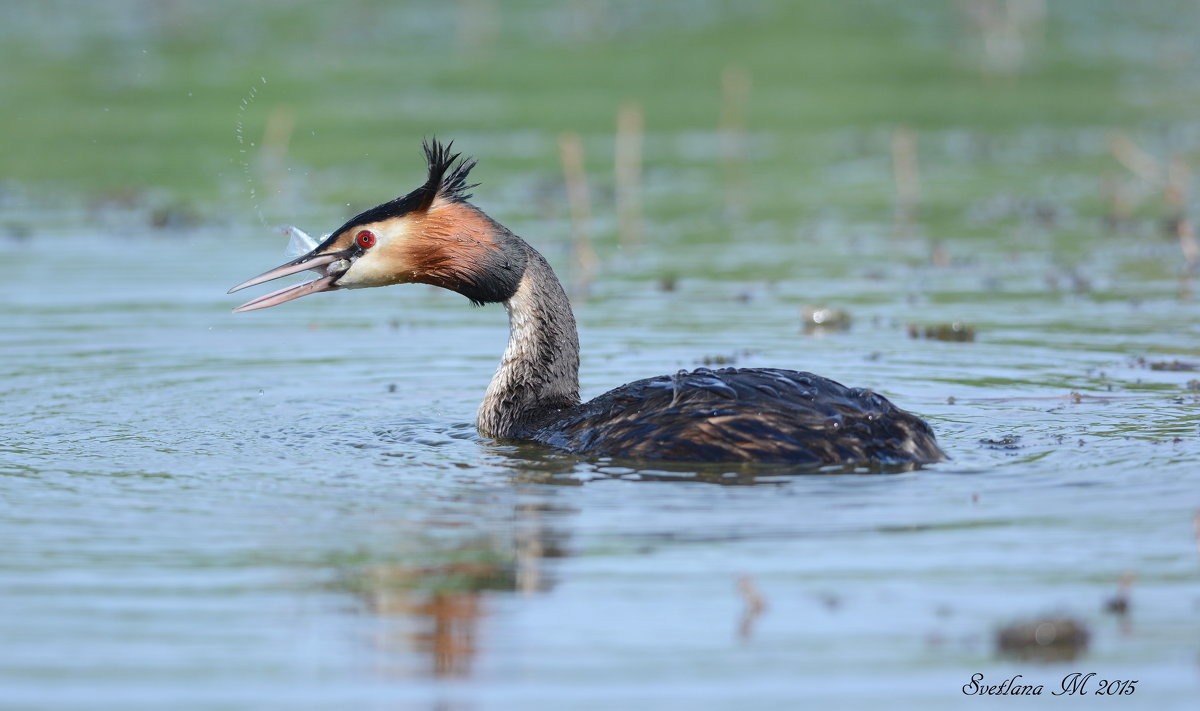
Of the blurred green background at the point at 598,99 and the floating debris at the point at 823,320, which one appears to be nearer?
the floating debris at the point at 823,320

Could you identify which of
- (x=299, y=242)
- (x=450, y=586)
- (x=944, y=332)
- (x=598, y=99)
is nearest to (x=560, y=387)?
(x=299, y=242)

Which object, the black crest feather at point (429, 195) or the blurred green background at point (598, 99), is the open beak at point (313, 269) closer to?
the black crest feather at point (429, 195)

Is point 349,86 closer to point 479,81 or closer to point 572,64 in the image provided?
point 479,81

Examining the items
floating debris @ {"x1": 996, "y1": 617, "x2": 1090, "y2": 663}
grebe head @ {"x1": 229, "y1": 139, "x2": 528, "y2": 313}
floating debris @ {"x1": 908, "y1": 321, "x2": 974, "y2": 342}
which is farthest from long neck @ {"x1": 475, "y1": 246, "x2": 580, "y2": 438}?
floating debris @ {"x1": 996, "y1": 617, "x2": 1090, "y2": 663}

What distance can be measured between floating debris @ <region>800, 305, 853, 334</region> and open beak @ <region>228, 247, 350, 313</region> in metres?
3.94

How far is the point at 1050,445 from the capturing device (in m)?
7.81

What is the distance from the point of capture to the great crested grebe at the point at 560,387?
290 inches

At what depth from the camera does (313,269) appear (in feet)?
28.0

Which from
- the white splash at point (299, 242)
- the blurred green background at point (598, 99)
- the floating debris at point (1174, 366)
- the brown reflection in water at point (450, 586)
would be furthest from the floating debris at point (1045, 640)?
the blurred green background at point (598, 99)

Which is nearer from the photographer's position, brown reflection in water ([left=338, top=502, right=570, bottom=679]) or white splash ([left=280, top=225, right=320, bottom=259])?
brown reflection in water ([left=338, top=502, right=570, bottom=679])

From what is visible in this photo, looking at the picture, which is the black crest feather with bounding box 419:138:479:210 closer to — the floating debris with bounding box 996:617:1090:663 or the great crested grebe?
the great crested grebe

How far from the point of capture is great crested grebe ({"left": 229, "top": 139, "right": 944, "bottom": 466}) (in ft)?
24.1

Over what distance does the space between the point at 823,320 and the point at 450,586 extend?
6.04 m

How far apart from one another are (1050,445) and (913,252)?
7113mm
